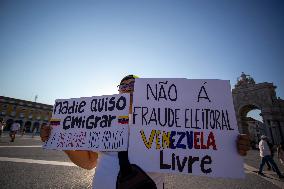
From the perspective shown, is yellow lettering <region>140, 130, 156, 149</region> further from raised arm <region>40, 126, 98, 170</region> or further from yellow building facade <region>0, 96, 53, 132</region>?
yellow building facade <region>0, 96, 53, 132</region>

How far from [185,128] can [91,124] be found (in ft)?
3.95

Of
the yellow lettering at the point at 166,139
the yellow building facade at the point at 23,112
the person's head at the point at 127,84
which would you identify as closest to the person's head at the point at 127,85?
the person's head at the point at 127,84

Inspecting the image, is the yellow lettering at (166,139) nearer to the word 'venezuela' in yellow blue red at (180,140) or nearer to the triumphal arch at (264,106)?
the word 'venezuela' in yellow blue red at (180,140)

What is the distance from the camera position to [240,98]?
38.2m

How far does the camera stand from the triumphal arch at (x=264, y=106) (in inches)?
1336

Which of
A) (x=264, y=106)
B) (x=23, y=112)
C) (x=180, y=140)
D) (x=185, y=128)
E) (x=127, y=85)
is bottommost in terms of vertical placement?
(x=180, y=140)

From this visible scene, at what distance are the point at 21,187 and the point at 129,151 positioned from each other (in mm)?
3680

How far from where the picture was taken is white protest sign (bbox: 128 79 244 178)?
194cm

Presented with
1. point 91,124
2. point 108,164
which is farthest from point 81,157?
point 108,164

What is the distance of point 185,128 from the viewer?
2.13 meters

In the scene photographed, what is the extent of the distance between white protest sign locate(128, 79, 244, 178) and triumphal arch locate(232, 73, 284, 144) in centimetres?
3677

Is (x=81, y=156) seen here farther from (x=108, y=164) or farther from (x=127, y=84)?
(x=127, y=84)

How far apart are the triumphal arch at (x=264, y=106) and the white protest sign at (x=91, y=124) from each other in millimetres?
37239

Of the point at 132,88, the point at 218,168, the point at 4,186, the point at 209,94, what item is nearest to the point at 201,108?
the point at 209,94
